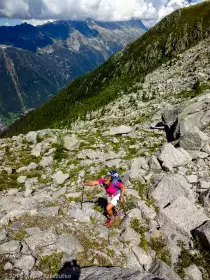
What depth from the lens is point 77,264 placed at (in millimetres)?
10992

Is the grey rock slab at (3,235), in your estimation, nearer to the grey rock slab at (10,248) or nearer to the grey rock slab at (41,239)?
the grey rock slab at (10,248)

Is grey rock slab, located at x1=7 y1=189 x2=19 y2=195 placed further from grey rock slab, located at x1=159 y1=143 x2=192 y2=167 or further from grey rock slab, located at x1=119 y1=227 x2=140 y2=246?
grey rock slab, located at x1=159 y1=143 x2=192 y2=167

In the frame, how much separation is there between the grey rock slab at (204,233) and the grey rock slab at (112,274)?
3295 mm

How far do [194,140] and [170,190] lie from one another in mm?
5674

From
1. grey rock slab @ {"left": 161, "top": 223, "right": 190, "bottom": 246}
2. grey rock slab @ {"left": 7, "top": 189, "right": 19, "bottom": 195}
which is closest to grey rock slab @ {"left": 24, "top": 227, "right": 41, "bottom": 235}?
grey rock slab @ {"left": 161, "top": 223, "right": 190, "bottom": 246}

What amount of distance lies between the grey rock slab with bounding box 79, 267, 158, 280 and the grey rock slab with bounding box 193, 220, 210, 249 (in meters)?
3.29

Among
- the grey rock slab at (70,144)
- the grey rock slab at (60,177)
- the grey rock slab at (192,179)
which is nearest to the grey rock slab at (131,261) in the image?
the grey rock slab at (192,179)

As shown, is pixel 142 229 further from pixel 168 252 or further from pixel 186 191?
pixel 186 191

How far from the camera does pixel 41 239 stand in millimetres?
12055

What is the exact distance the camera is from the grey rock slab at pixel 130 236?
12606 millimetres

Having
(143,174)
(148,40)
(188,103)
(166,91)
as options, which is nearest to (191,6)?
(148,40)

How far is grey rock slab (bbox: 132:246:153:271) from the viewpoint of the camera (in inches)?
457

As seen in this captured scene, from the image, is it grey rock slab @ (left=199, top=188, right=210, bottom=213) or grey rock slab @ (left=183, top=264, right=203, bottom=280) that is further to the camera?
grey rock slab @ (left=199, top=188, right=210, bottom=213)

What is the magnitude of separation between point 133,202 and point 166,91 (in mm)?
38389
